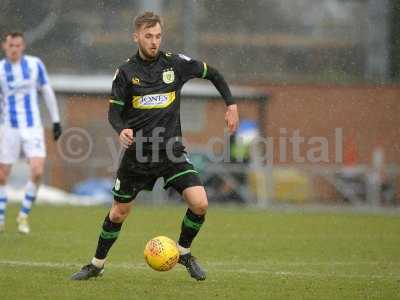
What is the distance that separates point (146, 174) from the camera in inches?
293

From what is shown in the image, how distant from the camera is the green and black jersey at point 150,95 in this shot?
24.1 feet

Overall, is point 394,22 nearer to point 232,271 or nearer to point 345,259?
point 345,259

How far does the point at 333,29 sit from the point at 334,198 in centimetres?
302

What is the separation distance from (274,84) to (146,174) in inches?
459

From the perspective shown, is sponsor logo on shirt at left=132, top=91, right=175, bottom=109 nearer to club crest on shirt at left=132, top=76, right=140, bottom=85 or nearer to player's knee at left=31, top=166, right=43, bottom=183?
club crest on shirt at left=132, top=76, right=140, bottom=85

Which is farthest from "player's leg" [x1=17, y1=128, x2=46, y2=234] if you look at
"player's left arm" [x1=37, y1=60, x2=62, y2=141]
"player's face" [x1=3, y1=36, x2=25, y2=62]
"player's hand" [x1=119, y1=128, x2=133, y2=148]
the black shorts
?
"player's hand" [x1=119, y1=128, x2=133, y2=148]

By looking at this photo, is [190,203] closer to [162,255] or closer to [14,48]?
[162,255]

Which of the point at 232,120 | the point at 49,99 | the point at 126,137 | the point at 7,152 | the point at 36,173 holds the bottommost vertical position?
the point at 36,173

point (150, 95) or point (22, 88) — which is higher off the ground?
point (22, 88)

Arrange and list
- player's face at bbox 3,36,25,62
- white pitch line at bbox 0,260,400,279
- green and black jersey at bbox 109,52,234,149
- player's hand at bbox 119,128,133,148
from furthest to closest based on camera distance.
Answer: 1. player's face at bbox 3,36,25,62
2. white pitch line at bbox 0,260,400,279
3. green and black jersey at bbox 109,52,234,149
4. player's hand at bbox 119,128,133,148

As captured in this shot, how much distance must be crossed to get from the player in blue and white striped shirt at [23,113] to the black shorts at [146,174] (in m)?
4.03

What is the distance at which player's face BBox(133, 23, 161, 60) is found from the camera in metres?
7.26

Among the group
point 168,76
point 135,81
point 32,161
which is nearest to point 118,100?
point 135,81

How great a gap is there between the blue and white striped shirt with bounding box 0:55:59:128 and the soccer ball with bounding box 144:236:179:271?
447 cm
